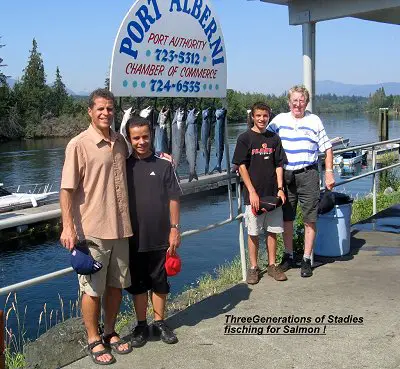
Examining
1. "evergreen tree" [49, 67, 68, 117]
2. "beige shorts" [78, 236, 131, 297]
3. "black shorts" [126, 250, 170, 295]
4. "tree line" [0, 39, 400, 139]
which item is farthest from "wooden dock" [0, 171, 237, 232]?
"evergreen tree" [49, 67, 68, 117]

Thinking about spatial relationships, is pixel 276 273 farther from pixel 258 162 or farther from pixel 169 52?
pixel 169 52

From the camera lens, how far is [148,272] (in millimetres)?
3842

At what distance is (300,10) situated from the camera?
7.35 metres

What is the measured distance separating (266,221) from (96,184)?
7.09ft

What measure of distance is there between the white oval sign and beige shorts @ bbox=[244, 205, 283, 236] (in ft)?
3.89

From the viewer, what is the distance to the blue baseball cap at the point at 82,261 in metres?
3.32

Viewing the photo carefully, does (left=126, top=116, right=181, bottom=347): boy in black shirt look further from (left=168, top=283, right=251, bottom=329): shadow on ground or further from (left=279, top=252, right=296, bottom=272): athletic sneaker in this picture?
(left=279, top=252, right=296, bottom=272): athletic sneaker

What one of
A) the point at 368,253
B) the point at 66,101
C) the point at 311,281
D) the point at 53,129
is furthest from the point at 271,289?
the point at 66,101

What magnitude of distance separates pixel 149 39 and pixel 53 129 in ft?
257

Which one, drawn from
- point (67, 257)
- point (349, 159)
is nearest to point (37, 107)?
point (349, 159)

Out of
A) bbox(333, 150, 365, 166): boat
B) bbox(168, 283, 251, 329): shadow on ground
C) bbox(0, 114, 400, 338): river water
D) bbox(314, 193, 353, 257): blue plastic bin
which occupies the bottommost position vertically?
bbox(0, 114, 400, 338): river water

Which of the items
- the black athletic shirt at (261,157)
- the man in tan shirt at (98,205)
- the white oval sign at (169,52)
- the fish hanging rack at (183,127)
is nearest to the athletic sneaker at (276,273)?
the black athletic shirt at (261,157)

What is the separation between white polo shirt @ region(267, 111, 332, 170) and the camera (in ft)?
17.0

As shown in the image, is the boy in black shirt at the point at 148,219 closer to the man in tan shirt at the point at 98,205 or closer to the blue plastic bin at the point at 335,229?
the man in tan shirt at the point at 98,205
